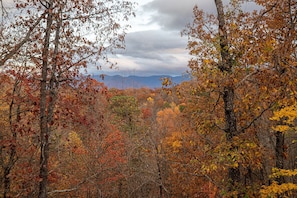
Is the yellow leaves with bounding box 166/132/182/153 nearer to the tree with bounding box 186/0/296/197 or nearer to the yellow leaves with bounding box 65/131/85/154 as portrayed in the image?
the yellow leaves with bounding box 65/131/85/154

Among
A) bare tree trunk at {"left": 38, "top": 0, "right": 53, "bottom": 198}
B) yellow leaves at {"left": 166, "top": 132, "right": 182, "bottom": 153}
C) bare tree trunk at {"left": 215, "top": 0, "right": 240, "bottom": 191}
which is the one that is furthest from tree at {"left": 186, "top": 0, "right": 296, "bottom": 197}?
yellow leaves at {"left": 166, "top": 132, "right": 182, "bottom": 153}

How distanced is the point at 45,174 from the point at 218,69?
19.2 feet

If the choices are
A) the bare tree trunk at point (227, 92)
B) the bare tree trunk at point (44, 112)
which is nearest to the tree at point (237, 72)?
the bare tree trunk at point (227, 92)

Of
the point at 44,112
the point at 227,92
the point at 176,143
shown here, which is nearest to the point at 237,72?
the point at 227,92

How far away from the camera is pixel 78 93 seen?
28.6 feet

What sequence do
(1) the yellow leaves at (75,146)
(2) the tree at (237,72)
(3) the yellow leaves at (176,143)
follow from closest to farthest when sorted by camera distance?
(2) the tree at (237,72) < (1) the yellow leaves at (75,146) < (3) the yellow leaves at (176,143)

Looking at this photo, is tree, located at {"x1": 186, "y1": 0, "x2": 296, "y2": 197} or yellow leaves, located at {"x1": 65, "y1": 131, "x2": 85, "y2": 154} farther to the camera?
yellow leaves, located at {"x1": 65, "y1": 131, "x2": 85, "y2": 154}

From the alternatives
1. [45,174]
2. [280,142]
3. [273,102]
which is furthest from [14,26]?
[280,142]

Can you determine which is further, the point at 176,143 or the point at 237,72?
the point at 176,143

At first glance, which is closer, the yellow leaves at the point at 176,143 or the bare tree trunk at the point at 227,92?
the bare tree trunk at the point at 227,92

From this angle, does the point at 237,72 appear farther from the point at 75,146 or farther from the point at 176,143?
→ the point at 176,143

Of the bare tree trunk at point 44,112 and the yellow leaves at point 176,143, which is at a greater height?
the bare tree trunk at point 44,112

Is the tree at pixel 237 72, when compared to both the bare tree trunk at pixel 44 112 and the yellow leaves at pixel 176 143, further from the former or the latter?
the yellow leaves at pixel 176 143

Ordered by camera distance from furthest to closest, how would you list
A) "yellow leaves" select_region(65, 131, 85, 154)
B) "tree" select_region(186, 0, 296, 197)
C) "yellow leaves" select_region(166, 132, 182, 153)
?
"yellow leaves" select_region(166, 132, 182, 153)
"yellow leaves" select_region(65, 131, 85, 154)
"tree" select_region(186, 0, 296, 197)
